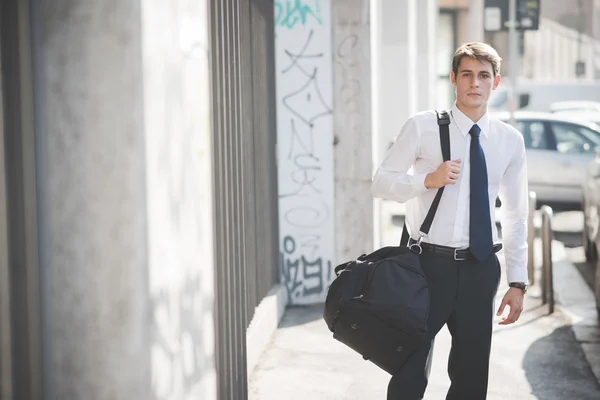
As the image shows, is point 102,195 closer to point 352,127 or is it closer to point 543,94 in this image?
point 352,127

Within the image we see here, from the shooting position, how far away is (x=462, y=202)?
372 centimetres

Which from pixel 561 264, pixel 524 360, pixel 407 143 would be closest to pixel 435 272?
pixel 407 143

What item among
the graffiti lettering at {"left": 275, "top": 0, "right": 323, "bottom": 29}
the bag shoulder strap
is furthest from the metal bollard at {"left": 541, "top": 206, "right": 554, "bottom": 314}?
the bag shoulder strap

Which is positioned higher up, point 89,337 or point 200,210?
point 200,210

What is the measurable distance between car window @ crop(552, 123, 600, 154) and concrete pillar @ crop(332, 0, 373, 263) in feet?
23.7

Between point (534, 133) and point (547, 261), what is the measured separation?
23.8 ft

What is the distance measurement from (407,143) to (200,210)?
0.94 m

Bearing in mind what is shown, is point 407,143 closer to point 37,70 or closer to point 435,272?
point 435,272

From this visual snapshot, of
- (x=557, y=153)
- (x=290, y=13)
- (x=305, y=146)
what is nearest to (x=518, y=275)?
(x=305, y=146)

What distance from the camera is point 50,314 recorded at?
2877mm

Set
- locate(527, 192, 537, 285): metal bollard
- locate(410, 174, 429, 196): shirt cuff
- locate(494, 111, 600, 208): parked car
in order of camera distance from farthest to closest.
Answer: locate(494, 111, 600, 208): parked car, locate(527, 192, 537, 285): metal bollard, locate(410, 174, 429, 196): shirt cuff

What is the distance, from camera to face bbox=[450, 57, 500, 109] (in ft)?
12.2

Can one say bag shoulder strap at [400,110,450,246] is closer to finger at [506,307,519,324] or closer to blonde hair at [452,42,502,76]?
blonde hair at [452,42,502,76]

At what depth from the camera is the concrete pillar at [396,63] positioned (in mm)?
20219
